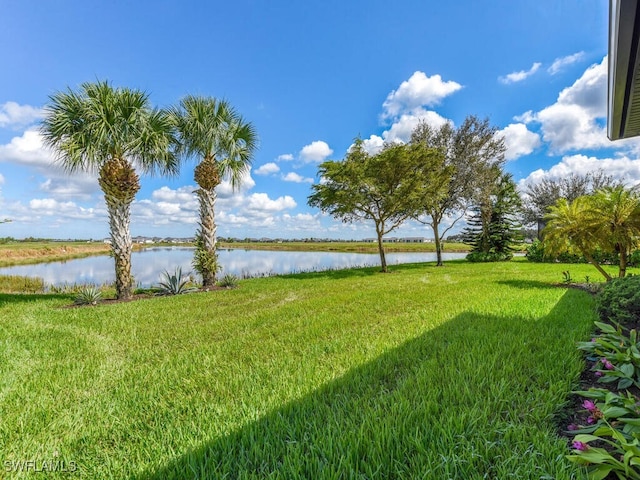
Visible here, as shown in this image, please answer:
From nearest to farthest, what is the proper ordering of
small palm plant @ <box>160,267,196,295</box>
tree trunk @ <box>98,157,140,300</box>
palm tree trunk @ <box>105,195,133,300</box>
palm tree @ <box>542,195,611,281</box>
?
palm tree @ <box>542,195,611,281</box>, tree trunk @ <box>98,157,140,300</box>, palm tree trunk @ <box>105,195,133,300</box>, small palm plant @ <box>160,267,196,295</box>

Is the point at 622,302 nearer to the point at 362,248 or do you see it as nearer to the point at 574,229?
the point at 574,229

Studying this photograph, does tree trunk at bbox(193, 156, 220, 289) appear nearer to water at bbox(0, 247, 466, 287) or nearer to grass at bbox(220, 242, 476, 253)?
water at bbox(0, 247, 466, 287)

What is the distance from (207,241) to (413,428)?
32.3 feet

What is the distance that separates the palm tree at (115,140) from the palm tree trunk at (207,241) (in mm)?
1858

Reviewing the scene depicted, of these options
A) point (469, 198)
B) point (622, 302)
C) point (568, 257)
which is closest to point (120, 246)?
point (622, 302)

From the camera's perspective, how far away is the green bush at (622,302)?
3.88 m

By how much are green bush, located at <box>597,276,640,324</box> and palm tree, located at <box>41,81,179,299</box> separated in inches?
425

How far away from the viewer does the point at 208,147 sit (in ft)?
33.2

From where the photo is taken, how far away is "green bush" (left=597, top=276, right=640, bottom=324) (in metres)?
3.88

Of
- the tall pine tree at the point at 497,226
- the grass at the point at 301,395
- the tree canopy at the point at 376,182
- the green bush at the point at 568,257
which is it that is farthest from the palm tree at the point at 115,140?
the tall pine tree at the point at 497,226

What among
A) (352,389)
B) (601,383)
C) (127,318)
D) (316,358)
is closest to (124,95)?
(127,318)

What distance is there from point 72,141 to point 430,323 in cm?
985

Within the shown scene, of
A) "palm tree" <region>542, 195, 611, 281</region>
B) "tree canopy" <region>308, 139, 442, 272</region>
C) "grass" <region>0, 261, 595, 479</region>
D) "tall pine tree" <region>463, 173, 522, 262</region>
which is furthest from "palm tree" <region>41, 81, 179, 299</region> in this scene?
"tall pine tree" <region>463, 173, 522, 262</region>

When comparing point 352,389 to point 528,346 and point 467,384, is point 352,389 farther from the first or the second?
point 528,346
